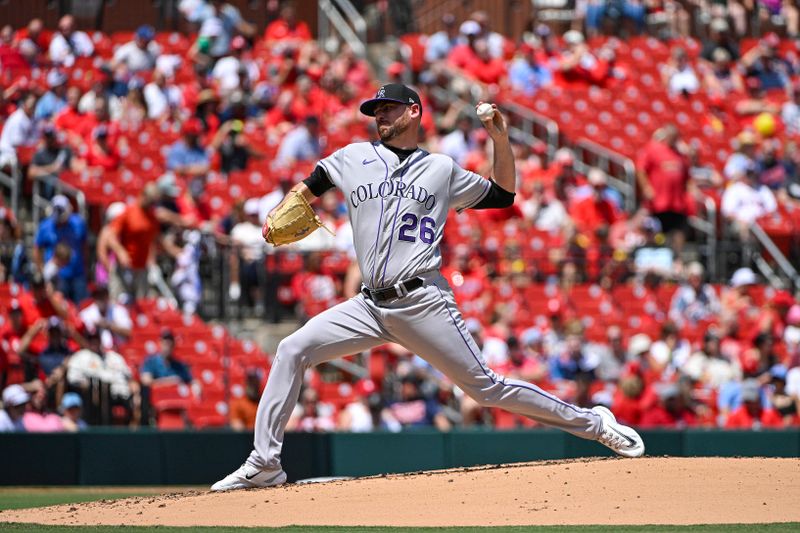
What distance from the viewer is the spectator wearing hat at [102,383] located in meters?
12.6

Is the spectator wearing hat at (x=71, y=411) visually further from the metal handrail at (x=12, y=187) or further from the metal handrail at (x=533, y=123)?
the metal handrail at (x=533, y=123)

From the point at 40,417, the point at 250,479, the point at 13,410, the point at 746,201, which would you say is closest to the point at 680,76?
the point at 746,201

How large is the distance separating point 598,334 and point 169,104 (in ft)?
19.7

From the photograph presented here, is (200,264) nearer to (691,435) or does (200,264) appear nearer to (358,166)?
(691,435)

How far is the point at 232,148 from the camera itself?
55.0ft

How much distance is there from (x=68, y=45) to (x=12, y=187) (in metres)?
3.84

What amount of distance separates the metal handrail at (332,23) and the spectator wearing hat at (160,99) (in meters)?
3.14

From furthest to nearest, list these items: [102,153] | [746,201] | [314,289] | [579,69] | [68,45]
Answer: [579,69]
[68,45]
[746,201]
[102,153]
[314,289]

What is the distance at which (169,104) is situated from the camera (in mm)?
17516

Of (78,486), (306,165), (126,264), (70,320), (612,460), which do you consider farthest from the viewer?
(306,165)

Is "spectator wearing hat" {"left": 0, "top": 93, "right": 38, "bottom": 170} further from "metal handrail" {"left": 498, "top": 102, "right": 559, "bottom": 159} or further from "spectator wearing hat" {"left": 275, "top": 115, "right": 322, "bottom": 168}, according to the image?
"metal handrail" {"left": 498, "top": 102, "right": 559, "bottom": 159}

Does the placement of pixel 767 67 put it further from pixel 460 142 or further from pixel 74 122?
pixel 74 122

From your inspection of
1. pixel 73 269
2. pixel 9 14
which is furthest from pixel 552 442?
pixel 9 14

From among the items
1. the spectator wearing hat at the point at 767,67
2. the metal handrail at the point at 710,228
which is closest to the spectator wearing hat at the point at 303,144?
the metal handrail at the point at 710,228
